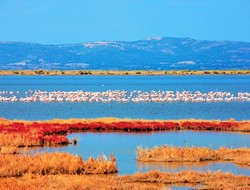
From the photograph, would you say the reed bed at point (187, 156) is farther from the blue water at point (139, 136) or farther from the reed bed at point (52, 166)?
the reed bed at point (52, 166)

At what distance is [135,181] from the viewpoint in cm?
2275

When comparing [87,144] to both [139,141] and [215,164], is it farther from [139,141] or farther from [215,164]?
[215,164]

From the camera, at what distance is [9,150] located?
29.4 m

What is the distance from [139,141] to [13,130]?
7191 mm

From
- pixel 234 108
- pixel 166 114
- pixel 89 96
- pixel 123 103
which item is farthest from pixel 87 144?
pixel 89 96

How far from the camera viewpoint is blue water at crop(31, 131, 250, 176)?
2606 centimetres

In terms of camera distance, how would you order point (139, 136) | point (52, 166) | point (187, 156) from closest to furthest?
point (52, 166) < point (187, 156) < point (139, 136)

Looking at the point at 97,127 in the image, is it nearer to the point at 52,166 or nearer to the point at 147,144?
the point at 147,144

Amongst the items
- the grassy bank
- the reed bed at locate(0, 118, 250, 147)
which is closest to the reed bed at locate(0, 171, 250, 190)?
the grassy bank

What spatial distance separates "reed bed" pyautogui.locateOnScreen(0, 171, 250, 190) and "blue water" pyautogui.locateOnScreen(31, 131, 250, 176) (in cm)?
183

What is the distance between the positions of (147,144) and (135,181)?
1110 cm

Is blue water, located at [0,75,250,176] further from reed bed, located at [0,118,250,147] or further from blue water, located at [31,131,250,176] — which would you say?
reed bed, located at [0,118,250,147]

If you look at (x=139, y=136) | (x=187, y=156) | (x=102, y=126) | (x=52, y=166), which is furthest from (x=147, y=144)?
(x=52, y=166)

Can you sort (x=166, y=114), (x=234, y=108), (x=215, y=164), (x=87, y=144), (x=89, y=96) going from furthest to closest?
(x=89, y=96)
(x=234, y=108)
(x=166, y=114)
(x=87, y=144)
(x=215, y=164)
